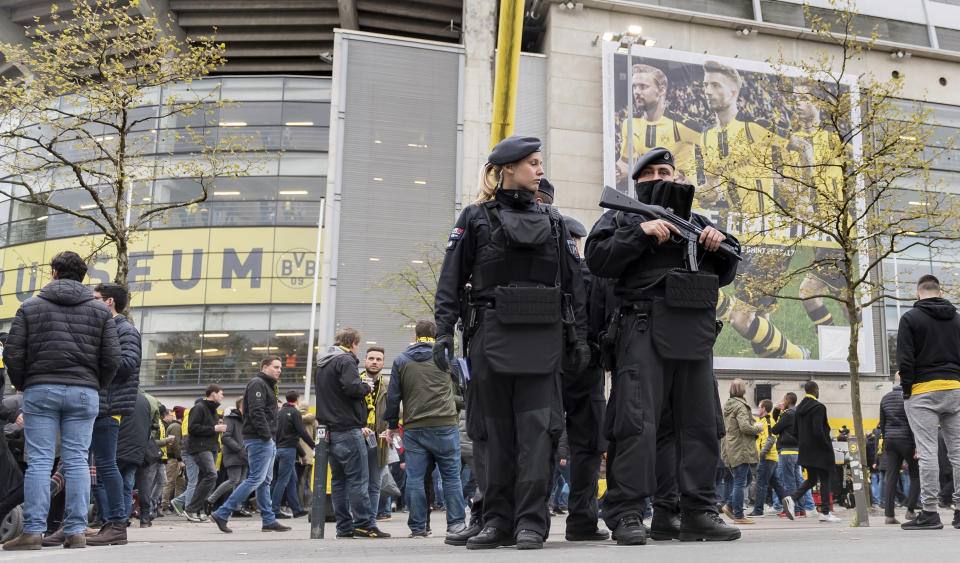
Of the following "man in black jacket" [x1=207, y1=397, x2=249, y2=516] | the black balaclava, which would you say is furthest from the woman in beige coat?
the black balaclava

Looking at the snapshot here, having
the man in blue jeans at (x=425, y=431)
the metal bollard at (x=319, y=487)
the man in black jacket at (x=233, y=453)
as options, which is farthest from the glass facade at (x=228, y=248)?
the metal bollard at (x=319, y=487)

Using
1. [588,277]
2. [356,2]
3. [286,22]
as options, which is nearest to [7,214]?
[286,22]

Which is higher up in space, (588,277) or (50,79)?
(50,79)

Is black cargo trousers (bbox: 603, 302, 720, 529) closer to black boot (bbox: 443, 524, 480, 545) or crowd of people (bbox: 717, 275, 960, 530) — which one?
black boot (bbox: 443, 524, 480, 545)

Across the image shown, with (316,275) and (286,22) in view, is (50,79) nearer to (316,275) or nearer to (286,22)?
(316,275)

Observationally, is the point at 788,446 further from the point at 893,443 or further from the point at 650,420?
the point at 650,420

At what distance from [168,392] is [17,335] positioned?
2835cm

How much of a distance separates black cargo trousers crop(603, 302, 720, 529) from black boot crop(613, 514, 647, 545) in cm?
4

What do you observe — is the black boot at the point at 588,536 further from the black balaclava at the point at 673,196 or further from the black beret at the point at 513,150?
the black beret at the point at 513,150

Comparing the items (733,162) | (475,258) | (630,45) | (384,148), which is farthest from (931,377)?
(630,45)

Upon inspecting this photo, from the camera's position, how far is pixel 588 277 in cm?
545

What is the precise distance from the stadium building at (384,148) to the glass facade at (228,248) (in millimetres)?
78

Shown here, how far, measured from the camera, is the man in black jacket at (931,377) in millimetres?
7047

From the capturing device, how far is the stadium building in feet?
97.8
